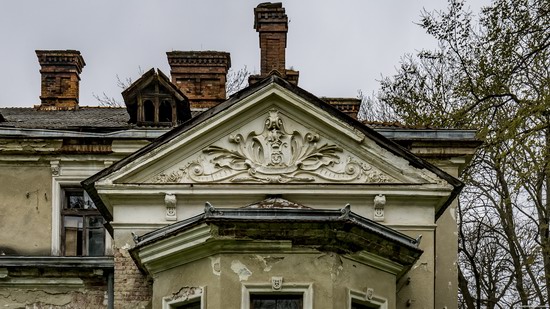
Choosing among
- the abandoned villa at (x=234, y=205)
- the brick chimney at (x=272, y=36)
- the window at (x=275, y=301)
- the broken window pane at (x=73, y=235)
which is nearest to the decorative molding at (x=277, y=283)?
the abandoned villa at (x=234, y=205)

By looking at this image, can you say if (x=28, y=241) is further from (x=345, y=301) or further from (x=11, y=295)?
(x=345, y=301)

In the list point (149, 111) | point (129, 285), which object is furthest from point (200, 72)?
point (129, 285)

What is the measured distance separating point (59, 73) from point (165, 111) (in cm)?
485

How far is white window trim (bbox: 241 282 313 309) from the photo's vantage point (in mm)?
16094

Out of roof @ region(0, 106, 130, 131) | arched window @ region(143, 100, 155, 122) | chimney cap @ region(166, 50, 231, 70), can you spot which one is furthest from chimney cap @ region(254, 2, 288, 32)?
roof @ region(0, 106, 130, 131)

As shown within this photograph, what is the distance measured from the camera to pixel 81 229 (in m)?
20.5

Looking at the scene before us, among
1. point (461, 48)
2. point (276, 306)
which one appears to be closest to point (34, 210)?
point (276, 306)

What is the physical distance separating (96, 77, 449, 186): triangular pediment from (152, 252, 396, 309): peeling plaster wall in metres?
2.03

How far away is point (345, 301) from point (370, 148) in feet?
9.43

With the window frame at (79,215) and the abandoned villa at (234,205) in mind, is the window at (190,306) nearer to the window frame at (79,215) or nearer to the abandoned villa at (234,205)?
the abandoned villa at (234,205)

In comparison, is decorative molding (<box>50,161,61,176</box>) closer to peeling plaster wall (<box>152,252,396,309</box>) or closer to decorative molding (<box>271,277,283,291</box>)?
peeling plaster wall (<box>152,252,396,309</box>)

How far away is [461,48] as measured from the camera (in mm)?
28000

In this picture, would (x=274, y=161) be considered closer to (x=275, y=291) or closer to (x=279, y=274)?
(x=279, y=274)

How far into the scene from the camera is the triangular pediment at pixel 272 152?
18.0m
